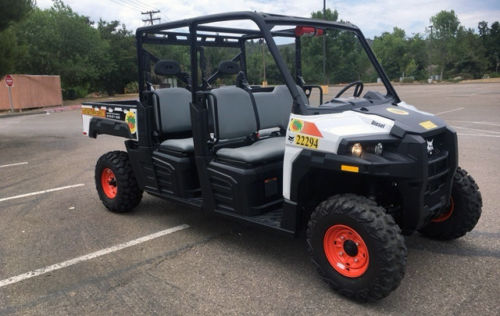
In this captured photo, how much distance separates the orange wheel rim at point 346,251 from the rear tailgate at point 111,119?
250 cm

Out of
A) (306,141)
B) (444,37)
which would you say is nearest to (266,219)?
(306,141)

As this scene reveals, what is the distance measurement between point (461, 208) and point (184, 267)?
2398 mm

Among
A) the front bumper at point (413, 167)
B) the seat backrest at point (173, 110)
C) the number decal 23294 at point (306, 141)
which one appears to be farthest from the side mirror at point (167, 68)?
the front bumper at point (413, 167)

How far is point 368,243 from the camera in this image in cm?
296

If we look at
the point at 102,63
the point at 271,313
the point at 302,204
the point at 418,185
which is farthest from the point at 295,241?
the point at 102,63

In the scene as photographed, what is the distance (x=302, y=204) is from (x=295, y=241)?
952 mm

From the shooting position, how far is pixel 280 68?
3.52 m

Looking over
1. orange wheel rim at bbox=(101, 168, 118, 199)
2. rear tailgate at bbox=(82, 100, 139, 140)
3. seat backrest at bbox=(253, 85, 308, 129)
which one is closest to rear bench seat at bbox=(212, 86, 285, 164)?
seat backrest at bbox=(253, 85, 308, 129)

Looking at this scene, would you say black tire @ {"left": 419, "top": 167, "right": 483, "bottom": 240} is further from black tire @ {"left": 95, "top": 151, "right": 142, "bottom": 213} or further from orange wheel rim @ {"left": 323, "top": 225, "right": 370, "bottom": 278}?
black tire @ {"left": 95, "top": 151, "right": 142, "bottom": 213}

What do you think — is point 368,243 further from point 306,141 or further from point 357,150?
point 306,141

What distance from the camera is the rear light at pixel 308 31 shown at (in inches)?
162

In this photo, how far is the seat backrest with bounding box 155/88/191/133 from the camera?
473 cm

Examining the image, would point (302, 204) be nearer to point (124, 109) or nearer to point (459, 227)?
point (459, 227)

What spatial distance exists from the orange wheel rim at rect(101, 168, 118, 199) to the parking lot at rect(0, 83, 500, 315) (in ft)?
0.81
